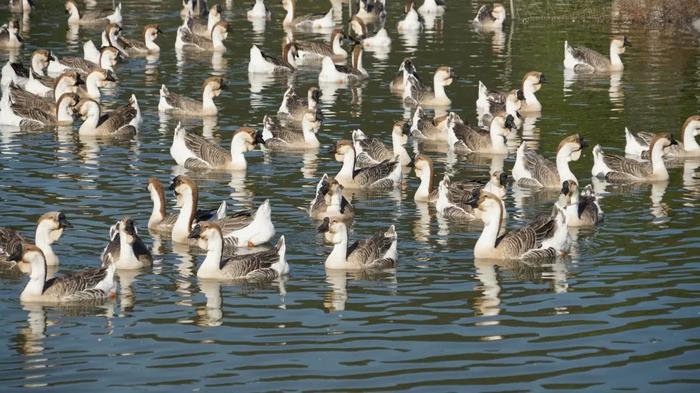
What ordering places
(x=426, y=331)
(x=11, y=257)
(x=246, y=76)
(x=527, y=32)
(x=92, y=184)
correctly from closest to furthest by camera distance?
(x=426, y=331) → (x=11, y=257) → (x=92, y=184) → (x=246, y=76) → (x=527, y=32)

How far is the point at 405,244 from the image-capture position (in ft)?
68.6

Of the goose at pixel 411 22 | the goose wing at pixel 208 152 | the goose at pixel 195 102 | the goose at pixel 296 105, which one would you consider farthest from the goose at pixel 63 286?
the goose at pixel 411 22

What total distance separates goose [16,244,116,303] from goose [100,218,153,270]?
2.87ft

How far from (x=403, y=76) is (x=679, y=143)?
28.3 feet

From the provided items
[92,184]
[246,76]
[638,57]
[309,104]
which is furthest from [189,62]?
[92,184]

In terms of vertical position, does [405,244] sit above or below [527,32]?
below

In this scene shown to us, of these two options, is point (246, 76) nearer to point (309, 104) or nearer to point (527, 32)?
point (309, 104)

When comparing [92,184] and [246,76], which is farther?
[246,76]

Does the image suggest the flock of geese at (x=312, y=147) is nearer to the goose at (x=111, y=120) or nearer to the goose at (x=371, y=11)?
the goose at (x=111, y=120)

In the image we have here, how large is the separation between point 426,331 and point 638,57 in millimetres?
25443

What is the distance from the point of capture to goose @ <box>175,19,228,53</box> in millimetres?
41500

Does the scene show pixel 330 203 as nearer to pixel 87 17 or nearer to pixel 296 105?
pixel 296 105

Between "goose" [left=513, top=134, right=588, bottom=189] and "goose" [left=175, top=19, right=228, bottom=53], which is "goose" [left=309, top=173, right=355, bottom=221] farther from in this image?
"goose" [left=175, top=19, right=228, bottom=53]

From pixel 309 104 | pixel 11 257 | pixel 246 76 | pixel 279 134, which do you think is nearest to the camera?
pixel 11 257
